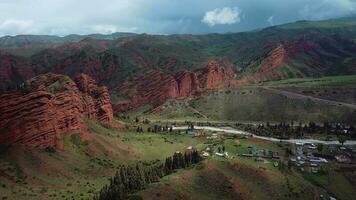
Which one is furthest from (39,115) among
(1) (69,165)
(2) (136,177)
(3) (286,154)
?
(3) (286,154)

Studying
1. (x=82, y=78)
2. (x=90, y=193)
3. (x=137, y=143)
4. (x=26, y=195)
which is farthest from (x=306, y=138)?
(x=26, y=195)

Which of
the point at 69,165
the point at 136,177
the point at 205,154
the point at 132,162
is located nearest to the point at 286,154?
the point at 205,154

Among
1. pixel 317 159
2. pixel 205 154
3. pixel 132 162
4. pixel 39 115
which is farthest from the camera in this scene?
pixel 317 159

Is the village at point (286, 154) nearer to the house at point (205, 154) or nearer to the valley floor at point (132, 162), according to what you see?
the house at point (205, 154)

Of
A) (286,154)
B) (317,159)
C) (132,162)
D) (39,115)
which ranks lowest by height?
(317,159)

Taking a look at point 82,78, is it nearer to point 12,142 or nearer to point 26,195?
point 12,142

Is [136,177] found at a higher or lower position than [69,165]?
lower

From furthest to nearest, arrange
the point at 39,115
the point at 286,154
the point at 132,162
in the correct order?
the point at 286,154
the point at 132,162
the point at 39,115

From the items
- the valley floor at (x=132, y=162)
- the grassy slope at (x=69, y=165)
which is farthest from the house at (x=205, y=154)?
the grassy slope at (x=69, y=165)

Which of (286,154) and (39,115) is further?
(286,154)

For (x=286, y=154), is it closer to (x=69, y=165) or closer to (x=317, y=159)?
(x=317, y=159)

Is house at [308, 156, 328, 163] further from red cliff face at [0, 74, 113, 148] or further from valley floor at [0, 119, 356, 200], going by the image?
red cliff face at [0, 74, 113, 148]
